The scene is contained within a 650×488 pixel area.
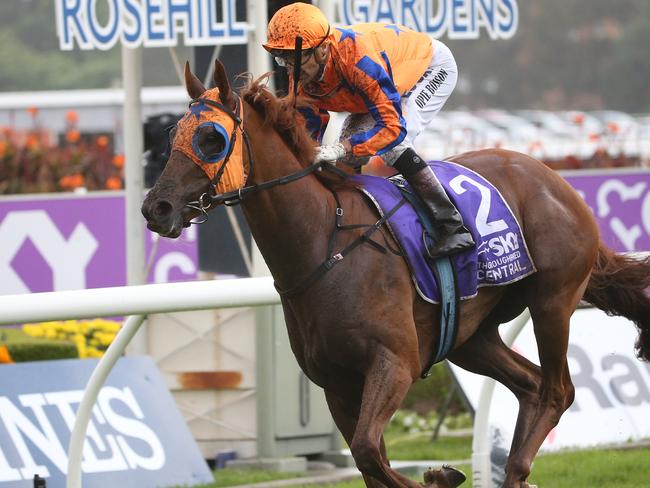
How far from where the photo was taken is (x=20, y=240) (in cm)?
1007

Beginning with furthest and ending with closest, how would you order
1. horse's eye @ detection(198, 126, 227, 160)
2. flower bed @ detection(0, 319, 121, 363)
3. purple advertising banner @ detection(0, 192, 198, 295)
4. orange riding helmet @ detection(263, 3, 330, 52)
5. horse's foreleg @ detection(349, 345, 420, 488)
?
purple advertising banner @ detection(0, 192, 198, 295), flower bed @ detection(0, 319, 121, 363), orange riding helmet @ detection(263, 3, 330, 52), horse's foreleg @ detection(349, 345, 420, 488), horse's eye @ detection(198, 126, 227, 160)

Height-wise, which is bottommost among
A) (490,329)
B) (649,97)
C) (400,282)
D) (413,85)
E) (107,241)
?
(649,97)

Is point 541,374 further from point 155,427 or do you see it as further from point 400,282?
point 155,427

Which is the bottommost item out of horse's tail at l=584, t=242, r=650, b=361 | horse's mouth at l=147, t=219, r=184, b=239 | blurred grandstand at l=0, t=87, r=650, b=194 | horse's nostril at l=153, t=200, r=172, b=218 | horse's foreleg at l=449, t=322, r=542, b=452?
blurred grandstand at l=0, t=87, r=650, b=194

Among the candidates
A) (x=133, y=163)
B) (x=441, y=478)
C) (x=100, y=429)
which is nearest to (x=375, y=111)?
(x=441, y=478)

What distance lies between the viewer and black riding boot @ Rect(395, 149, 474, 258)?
4.66 meters

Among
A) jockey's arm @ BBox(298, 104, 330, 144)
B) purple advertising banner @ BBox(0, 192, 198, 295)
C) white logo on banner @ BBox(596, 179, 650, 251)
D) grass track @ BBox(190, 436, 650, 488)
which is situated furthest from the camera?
white logo on banner @ BBox(596, 179, 650, 251)

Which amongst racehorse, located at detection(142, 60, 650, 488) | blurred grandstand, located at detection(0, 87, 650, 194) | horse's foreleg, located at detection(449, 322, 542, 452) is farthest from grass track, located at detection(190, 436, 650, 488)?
blurred grandstand, located at detection(0, 87, 650, 194)

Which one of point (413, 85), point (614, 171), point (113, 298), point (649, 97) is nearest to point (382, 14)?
point (413, 85)

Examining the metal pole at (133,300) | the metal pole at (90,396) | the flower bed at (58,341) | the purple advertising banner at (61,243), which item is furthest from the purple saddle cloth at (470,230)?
the purple advertising banner at (61,243)

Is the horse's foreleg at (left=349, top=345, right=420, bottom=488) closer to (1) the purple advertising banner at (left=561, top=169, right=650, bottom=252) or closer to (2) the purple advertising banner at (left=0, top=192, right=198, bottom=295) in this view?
(2) the purple advertising banner at (left=0, top=192, right=198, bottom=295)

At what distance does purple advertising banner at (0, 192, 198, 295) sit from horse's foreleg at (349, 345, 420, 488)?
18.8 feet

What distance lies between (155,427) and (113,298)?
50.8 inches

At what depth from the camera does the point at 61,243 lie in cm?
1012
